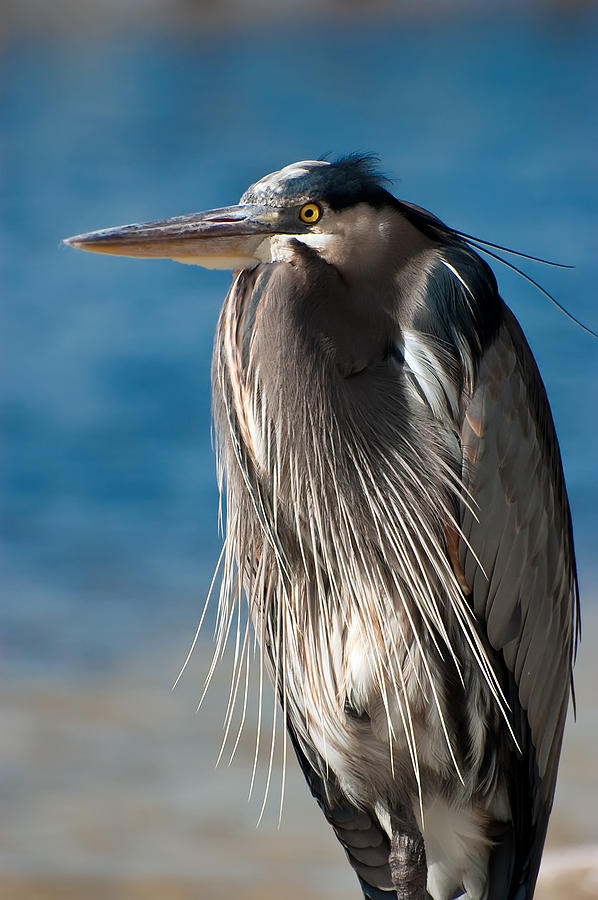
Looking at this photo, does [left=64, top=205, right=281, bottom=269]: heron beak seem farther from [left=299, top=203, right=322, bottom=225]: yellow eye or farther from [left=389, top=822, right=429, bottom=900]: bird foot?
[left=389, top=822, right=429, bottom=900]: bird foot

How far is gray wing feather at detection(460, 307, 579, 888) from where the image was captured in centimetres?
135

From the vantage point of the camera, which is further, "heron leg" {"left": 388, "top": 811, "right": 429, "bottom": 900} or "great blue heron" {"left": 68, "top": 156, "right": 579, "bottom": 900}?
"heron leg" {"left": 388, "top": 811, "right": 429, "bottom": 900}

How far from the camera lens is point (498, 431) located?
135 cm

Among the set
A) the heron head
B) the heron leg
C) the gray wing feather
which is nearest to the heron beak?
the heron head

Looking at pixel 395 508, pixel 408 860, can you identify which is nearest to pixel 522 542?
pixel 395 508

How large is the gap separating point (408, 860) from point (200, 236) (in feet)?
3.08

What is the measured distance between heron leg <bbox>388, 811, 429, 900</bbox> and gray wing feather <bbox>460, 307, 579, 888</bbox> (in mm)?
160

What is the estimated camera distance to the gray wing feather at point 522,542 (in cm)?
135

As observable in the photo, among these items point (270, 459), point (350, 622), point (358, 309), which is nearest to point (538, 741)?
point (350, 622)

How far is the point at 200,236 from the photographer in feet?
4.19

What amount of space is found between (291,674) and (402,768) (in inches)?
8.1

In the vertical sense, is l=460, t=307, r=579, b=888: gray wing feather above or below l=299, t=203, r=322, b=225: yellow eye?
below

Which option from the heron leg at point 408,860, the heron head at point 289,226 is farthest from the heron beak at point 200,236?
the heron leg at point 408,860

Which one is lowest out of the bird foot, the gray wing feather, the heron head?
the bird foot
